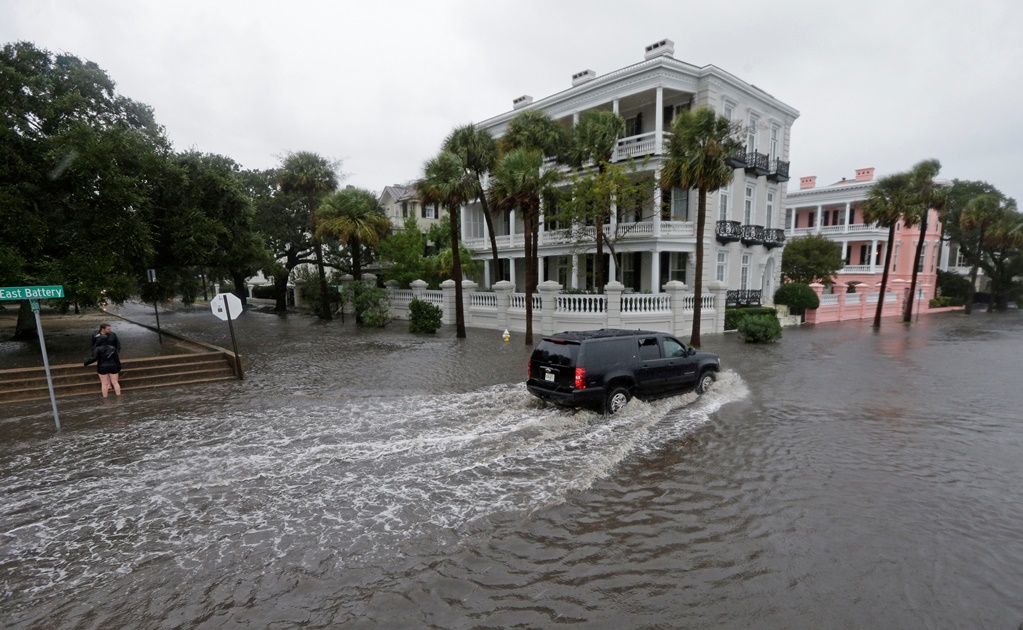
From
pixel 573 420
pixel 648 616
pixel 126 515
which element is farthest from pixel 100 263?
pixel 648 616

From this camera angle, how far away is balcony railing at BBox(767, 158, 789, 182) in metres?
28.3

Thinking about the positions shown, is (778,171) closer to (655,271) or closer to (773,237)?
(773,237)

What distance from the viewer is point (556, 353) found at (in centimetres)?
979

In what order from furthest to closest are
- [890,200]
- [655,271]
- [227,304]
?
[890,200]
[655,271]
[227,304]

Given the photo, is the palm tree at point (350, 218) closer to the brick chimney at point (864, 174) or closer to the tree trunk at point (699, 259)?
the tree trunk at point (699, 259)

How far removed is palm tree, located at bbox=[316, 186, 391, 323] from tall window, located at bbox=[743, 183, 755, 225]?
20628mm

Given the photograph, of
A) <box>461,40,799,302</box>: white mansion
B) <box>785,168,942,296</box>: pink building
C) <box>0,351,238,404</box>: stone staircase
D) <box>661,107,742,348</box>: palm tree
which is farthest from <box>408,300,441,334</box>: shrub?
<box>785,168,942,296</box>: pink building

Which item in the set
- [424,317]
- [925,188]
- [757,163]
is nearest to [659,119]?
[757,163]

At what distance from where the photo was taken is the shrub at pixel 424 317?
23.6 meters

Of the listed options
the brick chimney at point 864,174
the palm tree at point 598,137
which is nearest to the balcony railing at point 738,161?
the palm tree at point 598,137

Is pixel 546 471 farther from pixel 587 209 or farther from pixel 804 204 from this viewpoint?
pixel 804 204

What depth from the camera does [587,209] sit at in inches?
851

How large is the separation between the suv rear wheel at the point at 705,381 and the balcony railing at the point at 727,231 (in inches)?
617

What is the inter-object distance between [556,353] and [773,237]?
24.2m
